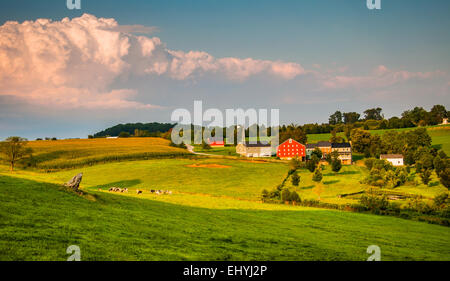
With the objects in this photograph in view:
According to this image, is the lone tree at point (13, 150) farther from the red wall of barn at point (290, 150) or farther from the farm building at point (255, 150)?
the red wall of barn at point (290, 150)

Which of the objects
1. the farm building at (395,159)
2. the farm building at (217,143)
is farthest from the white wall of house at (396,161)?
the farm building at (217,143)

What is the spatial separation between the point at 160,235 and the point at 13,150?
84.8m

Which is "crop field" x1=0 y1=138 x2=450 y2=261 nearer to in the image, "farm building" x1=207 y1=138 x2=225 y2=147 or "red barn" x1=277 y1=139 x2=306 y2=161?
"red barn" x1=277 y1=139 x2=306 y2=161

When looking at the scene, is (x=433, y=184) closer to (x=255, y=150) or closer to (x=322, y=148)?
(x=322, y=148)

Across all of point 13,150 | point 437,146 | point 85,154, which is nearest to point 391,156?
point 437,146

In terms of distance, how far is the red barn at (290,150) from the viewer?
133 meters

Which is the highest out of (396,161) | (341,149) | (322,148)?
(322,148)

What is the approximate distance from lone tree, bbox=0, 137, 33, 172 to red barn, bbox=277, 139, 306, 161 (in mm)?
85546

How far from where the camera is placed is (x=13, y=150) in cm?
8988

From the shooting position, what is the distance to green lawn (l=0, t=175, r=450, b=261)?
1750 centimetres

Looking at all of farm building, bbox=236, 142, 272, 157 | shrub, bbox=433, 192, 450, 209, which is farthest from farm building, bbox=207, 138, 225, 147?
shrub, bbox=433, 192, 450, 209

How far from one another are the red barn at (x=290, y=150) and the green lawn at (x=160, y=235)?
9624 cm
